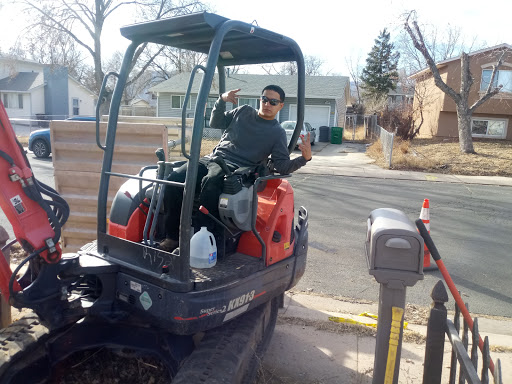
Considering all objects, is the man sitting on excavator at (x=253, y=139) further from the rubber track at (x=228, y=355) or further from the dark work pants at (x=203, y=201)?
the rubber track at (x=228, y=355)

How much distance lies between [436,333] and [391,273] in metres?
0.68

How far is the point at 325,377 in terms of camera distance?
3.47 metres

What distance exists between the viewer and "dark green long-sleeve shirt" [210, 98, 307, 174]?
11.6 feet

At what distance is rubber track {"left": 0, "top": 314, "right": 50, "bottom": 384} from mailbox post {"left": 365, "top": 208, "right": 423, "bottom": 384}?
2.03m

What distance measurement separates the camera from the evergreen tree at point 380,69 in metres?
46.5

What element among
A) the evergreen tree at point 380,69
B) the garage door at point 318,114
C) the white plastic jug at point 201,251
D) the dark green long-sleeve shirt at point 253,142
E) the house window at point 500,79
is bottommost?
the white plastic jug at point 201,251

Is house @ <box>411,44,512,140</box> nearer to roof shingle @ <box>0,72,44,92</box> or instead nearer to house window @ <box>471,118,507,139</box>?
house window @ <box>471,118,507,139</box>

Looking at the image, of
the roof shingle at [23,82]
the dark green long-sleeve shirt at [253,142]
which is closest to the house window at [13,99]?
the roof shingle at [23,82]

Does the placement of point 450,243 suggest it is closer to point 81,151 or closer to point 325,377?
point 325,377

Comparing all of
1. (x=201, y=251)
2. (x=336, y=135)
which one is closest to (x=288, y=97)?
(x=336, y=135)

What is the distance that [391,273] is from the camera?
2.49 metres

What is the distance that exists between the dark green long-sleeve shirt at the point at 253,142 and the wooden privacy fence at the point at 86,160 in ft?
4.58

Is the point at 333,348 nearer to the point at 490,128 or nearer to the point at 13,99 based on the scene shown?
the point at 490,128

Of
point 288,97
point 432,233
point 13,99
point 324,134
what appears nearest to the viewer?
point 432,233
